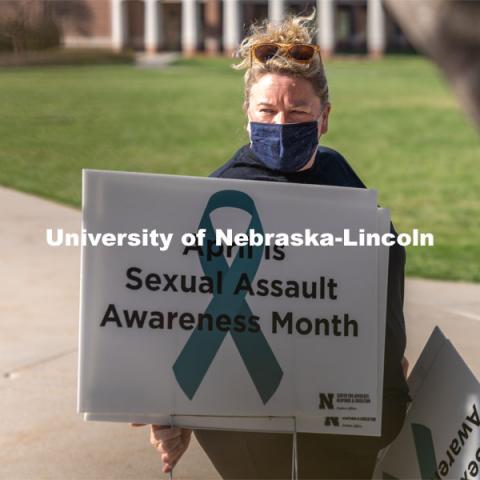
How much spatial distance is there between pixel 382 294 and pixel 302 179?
0.46 metres

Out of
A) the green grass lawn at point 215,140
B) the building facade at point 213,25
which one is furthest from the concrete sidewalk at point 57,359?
the building facade at point 213,25

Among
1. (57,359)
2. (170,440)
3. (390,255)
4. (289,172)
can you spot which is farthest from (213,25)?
(170,440)

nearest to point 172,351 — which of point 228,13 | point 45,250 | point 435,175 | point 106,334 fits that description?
point 106,334

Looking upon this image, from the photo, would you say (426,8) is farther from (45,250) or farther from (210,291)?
(45,250)

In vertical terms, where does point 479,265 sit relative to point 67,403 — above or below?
below

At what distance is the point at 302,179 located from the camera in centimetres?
288

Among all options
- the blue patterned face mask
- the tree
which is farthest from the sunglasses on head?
the tree

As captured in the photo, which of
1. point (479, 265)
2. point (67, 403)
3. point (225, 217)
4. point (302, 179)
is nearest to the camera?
point (225, 217)

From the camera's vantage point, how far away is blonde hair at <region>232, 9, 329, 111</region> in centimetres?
274

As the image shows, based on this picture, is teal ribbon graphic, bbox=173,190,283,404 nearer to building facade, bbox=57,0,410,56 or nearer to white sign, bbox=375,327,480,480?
white sign, bbox=375,327,480,480

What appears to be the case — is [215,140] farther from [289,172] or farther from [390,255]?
[390,255]

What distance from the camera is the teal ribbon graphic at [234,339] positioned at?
2.47 metres

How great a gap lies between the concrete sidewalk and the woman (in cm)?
145

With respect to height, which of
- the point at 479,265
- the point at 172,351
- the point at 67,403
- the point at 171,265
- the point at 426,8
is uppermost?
the point at 426,8
